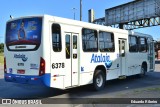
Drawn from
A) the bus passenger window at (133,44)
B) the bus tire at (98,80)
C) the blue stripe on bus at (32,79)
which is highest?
the bus passenger window at (133,44)

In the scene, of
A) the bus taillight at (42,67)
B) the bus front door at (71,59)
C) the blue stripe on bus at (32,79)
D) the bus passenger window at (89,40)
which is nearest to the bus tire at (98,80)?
the bus passenger window at (89,40)

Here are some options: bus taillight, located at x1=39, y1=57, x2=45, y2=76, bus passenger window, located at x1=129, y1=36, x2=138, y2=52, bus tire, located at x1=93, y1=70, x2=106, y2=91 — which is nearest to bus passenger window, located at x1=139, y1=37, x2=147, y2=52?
bus passenger window, located at x1=129, y1=36, x2=138, y2=52

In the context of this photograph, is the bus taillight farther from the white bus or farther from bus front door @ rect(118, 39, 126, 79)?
bus front door @ rect(118, 39, 126, 79)

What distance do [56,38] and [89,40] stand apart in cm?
218

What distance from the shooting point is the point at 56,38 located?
412 inches

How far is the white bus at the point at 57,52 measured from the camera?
10094 mm

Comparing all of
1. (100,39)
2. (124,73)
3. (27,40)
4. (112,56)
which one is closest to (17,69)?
(27,40)

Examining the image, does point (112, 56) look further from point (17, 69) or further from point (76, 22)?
point (17, 69)

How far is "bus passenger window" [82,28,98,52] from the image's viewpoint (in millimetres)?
11927

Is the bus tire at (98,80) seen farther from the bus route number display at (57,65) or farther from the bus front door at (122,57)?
the bus route number display at (57,65)

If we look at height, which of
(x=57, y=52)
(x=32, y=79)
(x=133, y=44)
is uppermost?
(x=133, y=44)

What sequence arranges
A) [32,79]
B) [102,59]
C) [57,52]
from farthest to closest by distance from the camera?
1. [102,59]
2. [57,52]
3. [32,79]

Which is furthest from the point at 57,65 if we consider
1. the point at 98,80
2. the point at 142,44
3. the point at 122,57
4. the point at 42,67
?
the point at 142,44

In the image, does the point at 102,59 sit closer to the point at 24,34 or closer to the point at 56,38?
the point at 56,38
